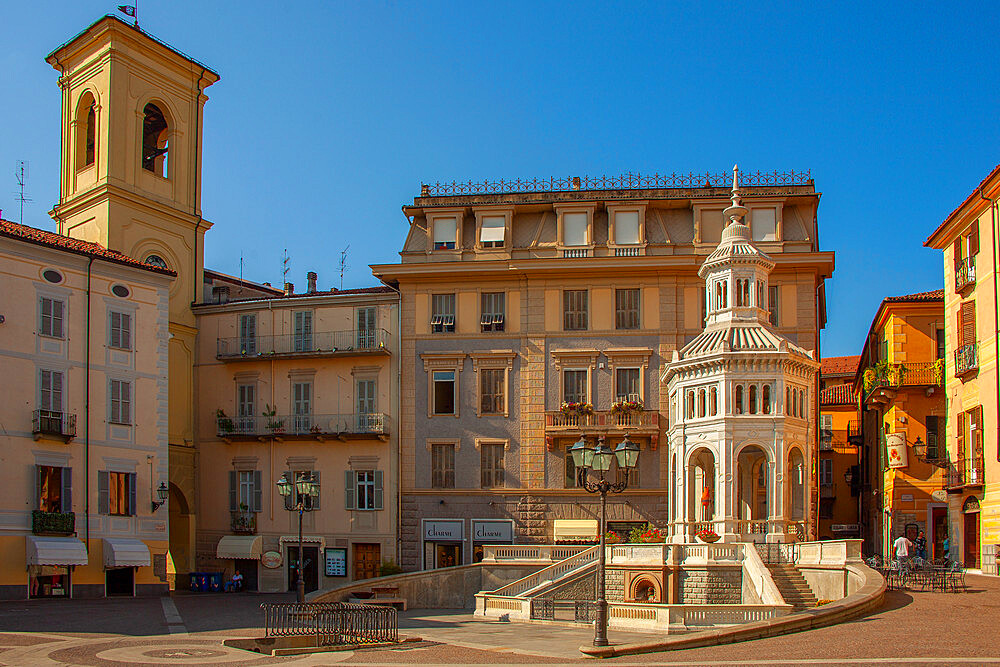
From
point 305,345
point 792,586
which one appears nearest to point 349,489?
point 305,345

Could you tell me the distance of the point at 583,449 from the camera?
85.7 ft

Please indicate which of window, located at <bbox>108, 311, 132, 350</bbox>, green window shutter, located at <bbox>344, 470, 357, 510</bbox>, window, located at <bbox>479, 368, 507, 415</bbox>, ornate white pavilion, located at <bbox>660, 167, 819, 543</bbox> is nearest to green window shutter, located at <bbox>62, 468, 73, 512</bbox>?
window, located at <bbox>108, 311, 132, 350</bbox>

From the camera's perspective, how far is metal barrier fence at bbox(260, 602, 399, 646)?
25.9 m

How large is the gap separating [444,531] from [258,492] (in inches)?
344

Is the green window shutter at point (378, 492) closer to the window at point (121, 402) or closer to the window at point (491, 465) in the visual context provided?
the window at point (491, 465)

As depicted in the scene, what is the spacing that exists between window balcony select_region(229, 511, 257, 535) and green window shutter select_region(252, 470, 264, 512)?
1.06 feet

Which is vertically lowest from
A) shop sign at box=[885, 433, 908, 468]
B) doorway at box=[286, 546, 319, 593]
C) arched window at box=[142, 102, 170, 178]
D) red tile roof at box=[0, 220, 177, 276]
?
doorway at box=[286, 546, 319, 593]

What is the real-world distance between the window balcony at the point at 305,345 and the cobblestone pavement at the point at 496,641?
16.9 meters

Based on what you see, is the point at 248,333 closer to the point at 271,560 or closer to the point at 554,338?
the point at 271,560

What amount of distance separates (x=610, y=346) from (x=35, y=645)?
2825cm

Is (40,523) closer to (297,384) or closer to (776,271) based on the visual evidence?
(297,384)

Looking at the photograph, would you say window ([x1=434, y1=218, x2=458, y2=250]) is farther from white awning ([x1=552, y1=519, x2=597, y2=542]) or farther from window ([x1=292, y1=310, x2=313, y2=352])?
white awning ([x1=552, y1=519, x2=597, y2=542])

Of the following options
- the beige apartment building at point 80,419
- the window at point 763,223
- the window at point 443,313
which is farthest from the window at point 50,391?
the window at point 763,223

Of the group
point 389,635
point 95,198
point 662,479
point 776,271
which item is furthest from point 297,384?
point 389,635
